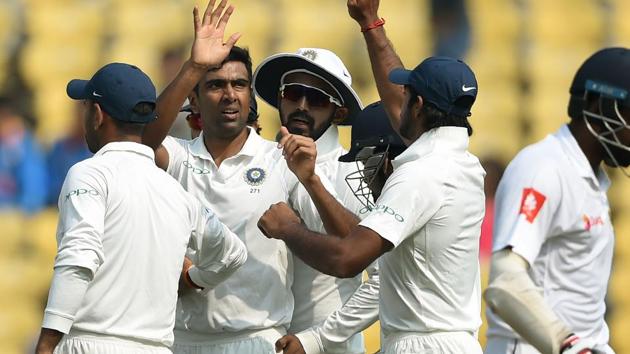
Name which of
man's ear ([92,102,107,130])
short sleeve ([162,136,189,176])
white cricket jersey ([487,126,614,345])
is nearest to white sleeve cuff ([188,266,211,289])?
short sleeve ([162,136,189,176])

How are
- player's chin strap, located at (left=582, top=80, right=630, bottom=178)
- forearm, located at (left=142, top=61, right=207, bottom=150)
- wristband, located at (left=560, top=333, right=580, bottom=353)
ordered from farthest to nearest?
forearm, located at (left=142, top=61, right=207, bottom=150), player's chin strap, located at (left=582, top=80, right=630, bottom=178), wristband, located at (left=560, top=333, right=580, bottom=353)

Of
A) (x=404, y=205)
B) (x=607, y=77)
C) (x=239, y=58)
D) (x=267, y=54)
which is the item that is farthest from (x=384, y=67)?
(x=267, y=54)

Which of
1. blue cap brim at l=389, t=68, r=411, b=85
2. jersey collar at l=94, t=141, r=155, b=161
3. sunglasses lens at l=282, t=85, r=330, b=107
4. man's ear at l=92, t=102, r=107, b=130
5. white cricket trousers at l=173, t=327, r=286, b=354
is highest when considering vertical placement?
blue cap brim at l=389, t=68, r=411, b=85

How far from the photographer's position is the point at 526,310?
3.55 metres

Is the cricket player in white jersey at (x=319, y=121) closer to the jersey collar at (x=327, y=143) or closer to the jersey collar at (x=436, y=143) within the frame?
the jersey collar at (x=327, y=143)

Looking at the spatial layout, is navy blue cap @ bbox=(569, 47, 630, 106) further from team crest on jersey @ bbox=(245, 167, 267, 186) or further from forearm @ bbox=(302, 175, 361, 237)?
team crest on jersey @ bbox=(245, 167, 267, 186)

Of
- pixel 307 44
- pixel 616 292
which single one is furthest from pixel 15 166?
pixel 616 292

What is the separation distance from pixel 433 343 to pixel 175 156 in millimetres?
1458

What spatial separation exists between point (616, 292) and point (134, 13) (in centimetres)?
367

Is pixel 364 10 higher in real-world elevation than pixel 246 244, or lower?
higher

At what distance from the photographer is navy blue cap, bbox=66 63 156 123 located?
4328 millimetres

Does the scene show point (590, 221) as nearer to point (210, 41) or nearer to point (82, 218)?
point (82, 218)

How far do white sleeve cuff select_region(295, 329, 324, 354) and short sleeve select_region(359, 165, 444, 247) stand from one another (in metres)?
0.83

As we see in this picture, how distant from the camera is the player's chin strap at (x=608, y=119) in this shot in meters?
3.86
